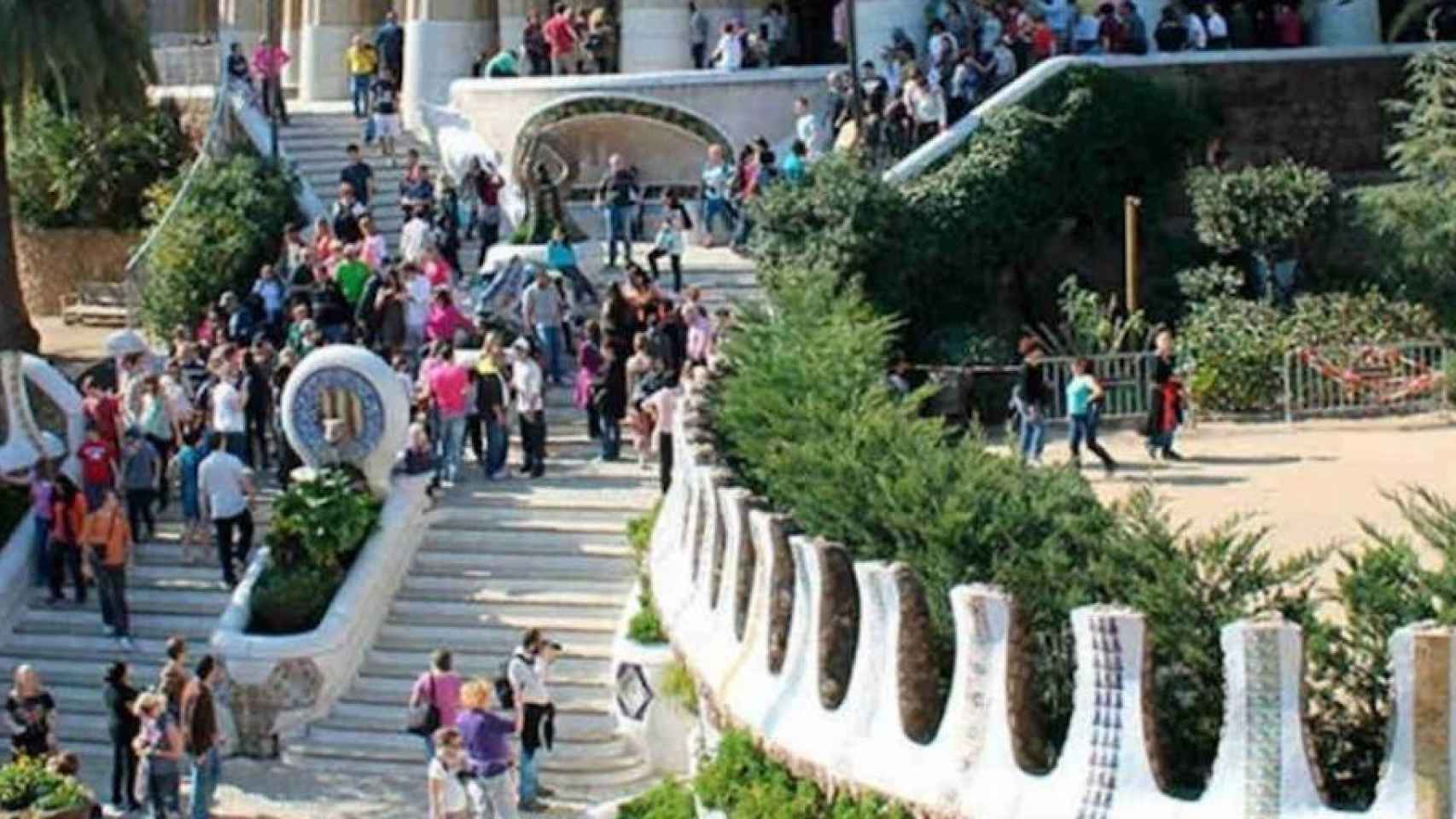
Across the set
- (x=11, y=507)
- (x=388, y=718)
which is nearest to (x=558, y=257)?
(x=11, y=507)

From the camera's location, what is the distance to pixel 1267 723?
17.3 m

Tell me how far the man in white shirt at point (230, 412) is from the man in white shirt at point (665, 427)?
3.82 m

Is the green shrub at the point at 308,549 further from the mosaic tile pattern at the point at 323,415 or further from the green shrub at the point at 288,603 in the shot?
the mosaic tile pattern at the point at 323,415

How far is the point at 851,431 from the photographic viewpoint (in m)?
23.5

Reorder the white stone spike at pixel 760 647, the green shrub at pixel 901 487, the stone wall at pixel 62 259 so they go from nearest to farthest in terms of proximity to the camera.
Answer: the green shrub at pixel 901 487, the white stone spike at pixel 760 647, the stone wall at pixel 62 259

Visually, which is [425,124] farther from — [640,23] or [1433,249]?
[1433,249]

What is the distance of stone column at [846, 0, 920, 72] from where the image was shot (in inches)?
1649

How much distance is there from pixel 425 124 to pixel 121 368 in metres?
13.5

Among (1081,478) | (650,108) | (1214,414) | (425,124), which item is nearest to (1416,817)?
(1081,478)

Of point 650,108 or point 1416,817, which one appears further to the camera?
point 650,108

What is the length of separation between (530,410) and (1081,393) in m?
5.13

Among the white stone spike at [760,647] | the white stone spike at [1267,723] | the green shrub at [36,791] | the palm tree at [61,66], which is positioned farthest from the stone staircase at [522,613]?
the palm tree at [61,66]

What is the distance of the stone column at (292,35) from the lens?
167 feet

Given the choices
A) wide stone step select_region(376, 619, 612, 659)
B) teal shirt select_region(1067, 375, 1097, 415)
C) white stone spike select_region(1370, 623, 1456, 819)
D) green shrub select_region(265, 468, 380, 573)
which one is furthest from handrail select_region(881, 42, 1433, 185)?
white stone spike select_region(1370, 623, 1456, 819)
